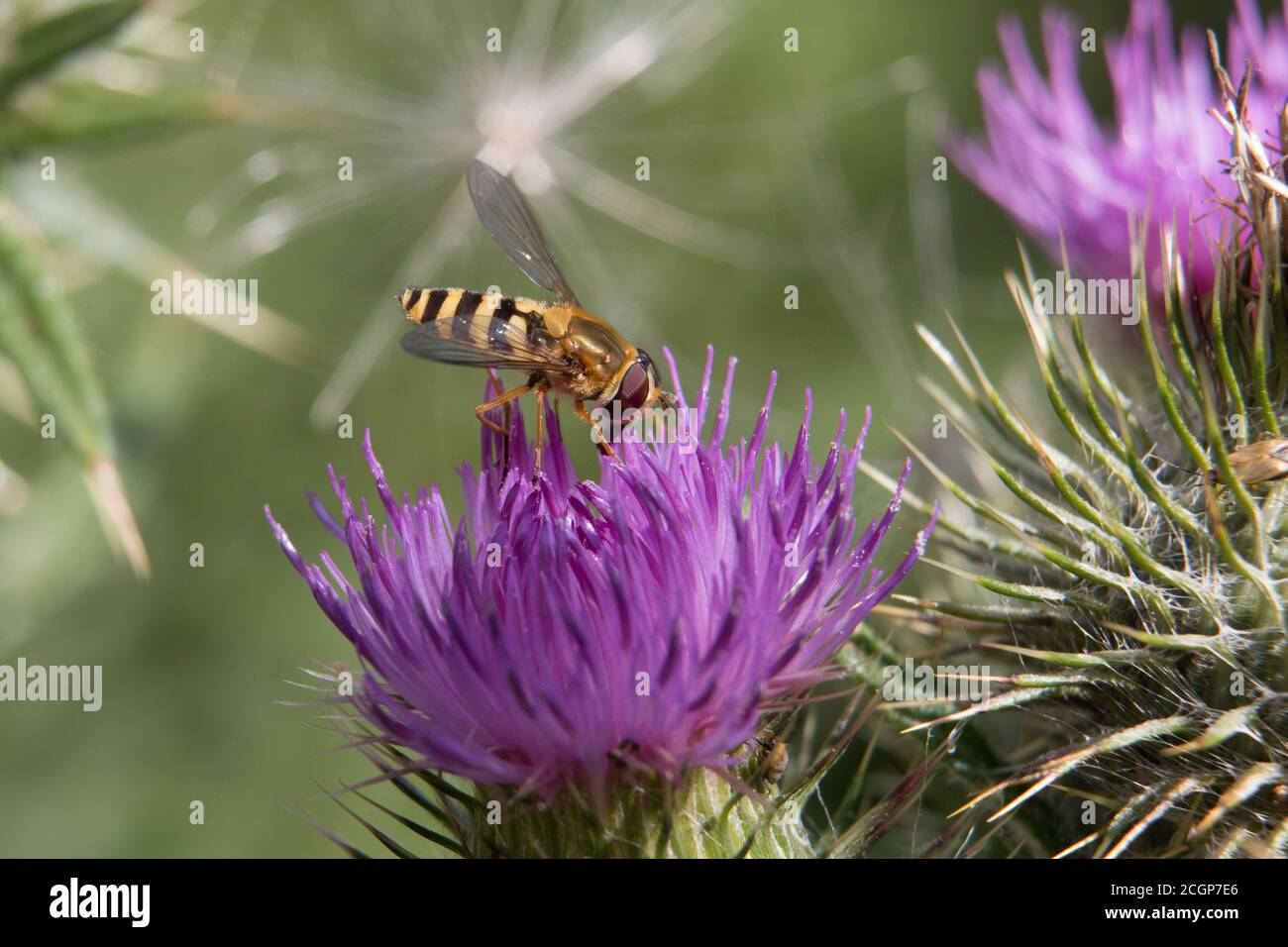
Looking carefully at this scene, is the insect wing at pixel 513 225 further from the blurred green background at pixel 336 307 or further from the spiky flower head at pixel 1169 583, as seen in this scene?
the spiky flower head at pixel 1169 583

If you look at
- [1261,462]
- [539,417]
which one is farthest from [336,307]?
[1261,462]

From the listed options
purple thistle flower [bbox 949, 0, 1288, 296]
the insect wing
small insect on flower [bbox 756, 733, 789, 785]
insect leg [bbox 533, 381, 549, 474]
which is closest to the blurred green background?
the insect wing

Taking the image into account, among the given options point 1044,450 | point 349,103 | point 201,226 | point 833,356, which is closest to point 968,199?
point 833,356

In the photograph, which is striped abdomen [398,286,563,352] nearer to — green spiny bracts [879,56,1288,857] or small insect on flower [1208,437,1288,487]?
green spiny bracts [879,56,1288,857]

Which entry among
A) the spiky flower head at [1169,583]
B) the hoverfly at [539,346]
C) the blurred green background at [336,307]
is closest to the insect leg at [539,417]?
the hoverfly at [539,346]

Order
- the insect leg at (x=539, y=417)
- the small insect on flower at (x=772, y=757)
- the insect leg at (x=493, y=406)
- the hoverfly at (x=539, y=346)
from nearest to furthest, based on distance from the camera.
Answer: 1. the small insect on flower at (x=772, y=757)
2. the insect leg at (x=539, y=417)
3. the insect leg at (x=493, y=406)
4. the hoverfly at (x=539, y=346)

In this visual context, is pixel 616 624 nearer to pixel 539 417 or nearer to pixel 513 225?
pixel 539 417
